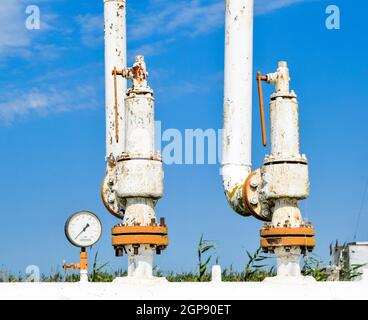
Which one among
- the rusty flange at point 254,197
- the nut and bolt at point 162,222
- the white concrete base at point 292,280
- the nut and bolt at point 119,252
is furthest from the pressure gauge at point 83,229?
the white concrete base at point 292,280

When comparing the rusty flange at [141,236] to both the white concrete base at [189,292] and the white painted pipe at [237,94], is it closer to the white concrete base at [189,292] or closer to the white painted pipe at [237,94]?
the white concrete base at [189,292]

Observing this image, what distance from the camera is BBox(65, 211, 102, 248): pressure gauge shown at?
11352mm

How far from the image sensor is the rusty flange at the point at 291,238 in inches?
401

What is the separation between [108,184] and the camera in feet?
38.3

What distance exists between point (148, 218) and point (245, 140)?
2017mm

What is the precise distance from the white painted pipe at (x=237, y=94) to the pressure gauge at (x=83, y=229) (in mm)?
1735

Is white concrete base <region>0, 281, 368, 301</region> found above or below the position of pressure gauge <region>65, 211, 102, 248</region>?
below

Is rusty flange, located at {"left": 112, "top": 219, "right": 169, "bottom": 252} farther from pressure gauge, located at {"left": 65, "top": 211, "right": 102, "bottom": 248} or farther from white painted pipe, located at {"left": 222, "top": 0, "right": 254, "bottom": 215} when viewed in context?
white painted pipe, located at {"left": 222, "top": 0, "right": 254, "bottom": 215}

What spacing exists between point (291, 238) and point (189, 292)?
1494 mm

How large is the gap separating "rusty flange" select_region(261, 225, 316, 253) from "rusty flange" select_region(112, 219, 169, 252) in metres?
1.21

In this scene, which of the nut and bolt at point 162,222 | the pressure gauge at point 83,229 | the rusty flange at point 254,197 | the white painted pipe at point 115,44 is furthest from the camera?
the white painted pipe at point 115,44

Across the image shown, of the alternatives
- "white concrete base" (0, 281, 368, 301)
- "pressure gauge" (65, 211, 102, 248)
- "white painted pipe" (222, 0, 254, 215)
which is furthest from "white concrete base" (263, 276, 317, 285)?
"pressure gauge" (65, 211, 102, 248)
